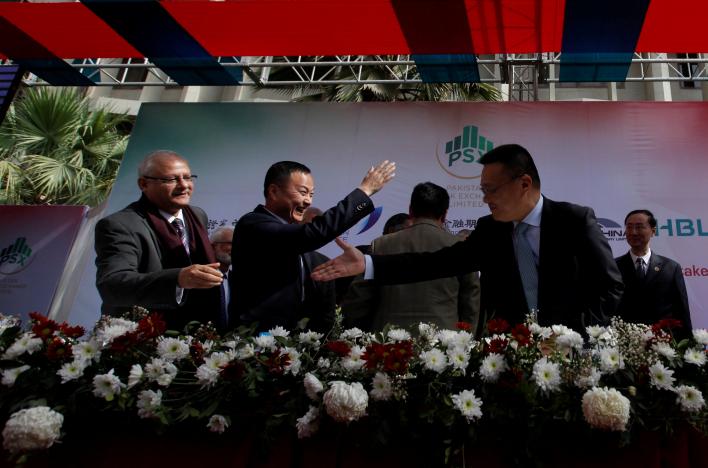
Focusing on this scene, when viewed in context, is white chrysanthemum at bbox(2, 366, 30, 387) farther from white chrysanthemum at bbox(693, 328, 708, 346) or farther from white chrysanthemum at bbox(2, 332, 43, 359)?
white chrysanthemum at bbox(693, 328, 708, 346)

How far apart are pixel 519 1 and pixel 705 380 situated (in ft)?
13.0

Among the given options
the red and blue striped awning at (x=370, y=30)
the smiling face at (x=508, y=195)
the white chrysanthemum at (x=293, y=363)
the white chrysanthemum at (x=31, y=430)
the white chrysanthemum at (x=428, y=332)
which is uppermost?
the red and blue striped awning at (x=370, y=30)

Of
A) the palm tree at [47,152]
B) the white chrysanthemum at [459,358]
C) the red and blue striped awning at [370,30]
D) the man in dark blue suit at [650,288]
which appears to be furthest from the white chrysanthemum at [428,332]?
the palm tree at [47,152]

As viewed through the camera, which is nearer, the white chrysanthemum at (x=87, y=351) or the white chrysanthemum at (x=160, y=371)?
the white chrysanthemum at (x=160, y=371)

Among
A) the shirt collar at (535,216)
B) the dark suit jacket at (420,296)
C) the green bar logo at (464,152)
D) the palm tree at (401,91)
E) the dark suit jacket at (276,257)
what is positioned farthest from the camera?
the palm tree at (401,91)

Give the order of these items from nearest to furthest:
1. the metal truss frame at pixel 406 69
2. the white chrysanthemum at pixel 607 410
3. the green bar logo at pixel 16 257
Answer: the white chrysanthemum at pixel 607 410 → the metal truss frame at pixel 406 69 → the green bar logo at pixel 16 257

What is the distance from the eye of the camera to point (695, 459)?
68.8 inches

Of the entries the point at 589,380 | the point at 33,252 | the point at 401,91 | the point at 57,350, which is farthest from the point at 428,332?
the point at 401,91

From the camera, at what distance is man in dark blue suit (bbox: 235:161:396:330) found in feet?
9.30

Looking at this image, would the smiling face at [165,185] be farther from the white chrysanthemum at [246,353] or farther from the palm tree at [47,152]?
the palm tree at [47,152]

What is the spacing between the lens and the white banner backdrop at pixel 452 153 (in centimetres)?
550

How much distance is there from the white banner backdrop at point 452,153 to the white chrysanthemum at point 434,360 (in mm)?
3914

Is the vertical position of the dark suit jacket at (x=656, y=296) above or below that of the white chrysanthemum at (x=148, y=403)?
above

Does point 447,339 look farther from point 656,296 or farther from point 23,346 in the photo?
point 656,296
